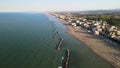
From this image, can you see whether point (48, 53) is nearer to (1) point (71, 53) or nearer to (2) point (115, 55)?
(1) point (71, 53)

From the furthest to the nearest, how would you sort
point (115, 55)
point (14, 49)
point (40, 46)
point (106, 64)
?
point (40, 46), point (14, 49), point (115, 55), point (106, 64)

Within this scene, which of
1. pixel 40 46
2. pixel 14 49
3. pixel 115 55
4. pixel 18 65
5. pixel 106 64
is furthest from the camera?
pixel 40 46

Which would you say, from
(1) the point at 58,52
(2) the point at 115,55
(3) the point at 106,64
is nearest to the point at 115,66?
(3) the point at 106,64

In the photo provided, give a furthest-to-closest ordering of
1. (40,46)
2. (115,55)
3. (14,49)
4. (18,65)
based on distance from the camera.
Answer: (40,46) < (14,49) < (115,55) < (18,65)

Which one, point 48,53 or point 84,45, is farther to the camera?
point 84,45

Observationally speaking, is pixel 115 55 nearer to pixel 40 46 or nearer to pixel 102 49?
pixel 102 49

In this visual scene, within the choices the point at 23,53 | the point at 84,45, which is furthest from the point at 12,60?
the point at 84,45

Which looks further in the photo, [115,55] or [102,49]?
[102,49]

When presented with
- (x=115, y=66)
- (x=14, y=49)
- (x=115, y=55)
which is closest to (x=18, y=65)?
(x=14, y=49)

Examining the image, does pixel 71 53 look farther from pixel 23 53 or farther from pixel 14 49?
pixel 14 49
